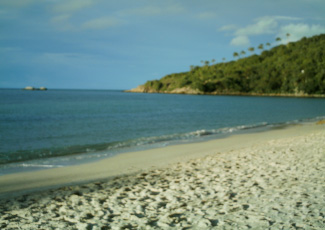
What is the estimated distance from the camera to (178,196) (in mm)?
6527

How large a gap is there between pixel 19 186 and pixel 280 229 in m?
7.76

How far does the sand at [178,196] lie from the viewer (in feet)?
16.7

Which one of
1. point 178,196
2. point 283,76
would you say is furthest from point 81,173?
point 283,76

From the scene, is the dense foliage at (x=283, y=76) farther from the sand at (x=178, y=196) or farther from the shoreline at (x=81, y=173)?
the sand at (x=178, y=196)

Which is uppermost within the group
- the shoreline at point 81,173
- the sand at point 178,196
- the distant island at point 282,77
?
the distant island at point 282,77

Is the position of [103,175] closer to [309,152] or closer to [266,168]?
[266,168]

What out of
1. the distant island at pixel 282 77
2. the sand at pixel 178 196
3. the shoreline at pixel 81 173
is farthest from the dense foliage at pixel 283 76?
the sand at pixel 178 196

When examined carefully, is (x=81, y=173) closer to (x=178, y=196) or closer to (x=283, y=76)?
(x=178, y=196)

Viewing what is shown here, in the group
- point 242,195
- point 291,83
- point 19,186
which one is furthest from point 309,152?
point 291,83

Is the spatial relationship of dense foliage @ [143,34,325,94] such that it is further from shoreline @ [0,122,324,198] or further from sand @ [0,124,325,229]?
sand @ [0,124,325,229]

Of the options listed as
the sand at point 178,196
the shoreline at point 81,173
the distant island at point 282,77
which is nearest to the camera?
the sand at point 178,196

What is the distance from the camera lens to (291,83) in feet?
449

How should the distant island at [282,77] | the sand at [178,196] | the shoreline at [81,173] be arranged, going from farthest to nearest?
the distant island at [282,77]
the shoreline at [81,173]
the sand at [178,196]

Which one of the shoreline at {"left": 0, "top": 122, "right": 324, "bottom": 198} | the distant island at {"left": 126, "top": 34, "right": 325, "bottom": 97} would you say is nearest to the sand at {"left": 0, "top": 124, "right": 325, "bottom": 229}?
the shoreline at {"left": 0, "top": 122, "right": 324, "bottom": 198}
